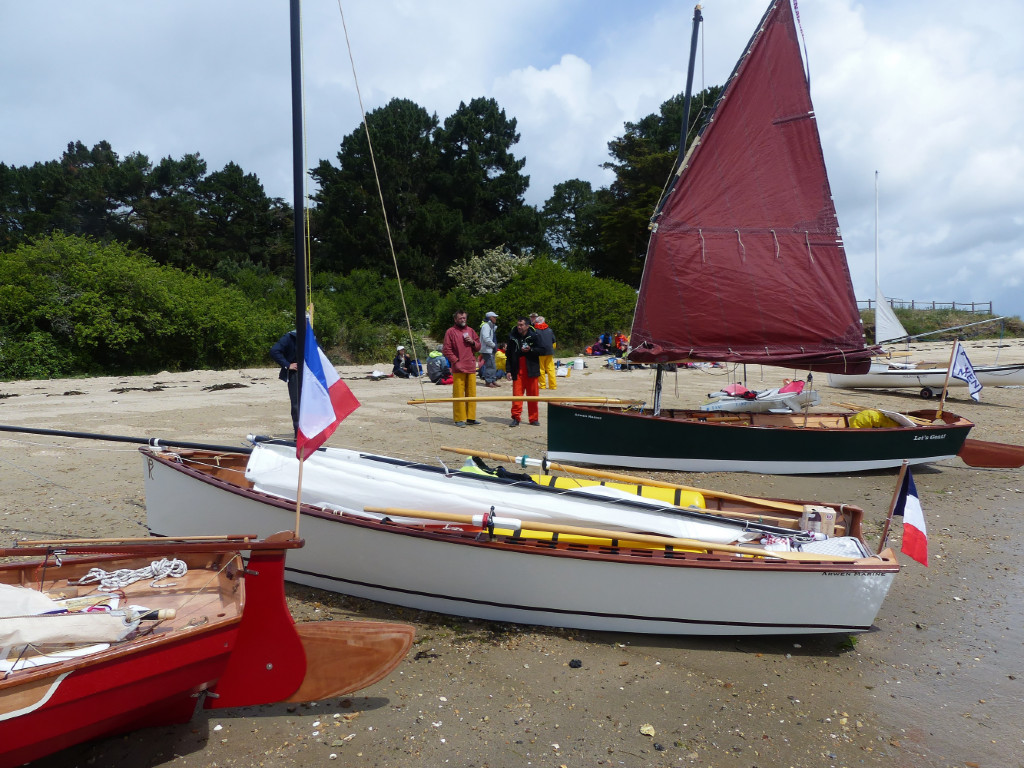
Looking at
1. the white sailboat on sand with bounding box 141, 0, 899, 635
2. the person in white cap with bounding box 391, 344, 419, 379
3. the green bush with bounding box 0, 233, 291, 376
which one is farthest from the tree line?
the white sailboat on sand with bounding box 141, 0, 899, 635

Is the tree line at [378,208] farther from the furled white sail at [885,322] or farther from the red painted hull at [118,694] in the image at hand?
the red painted hull at [118,694]

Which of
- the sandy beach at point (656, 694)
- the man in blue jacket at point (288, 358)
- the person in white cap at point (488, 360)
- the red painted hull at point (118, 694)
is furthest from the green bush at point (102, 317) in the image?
the red painted hull at point (118, 694)

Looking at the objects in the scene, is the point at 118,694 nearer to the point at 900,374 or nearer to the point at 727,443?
the point at 727,443

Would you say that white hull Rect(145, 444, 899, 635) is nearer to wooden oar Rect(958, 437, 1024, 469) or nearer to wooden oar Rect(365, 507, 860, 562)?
wooden oar Rect(365, 507, 860, 562)

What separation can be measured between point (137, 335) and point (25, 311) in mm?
3132

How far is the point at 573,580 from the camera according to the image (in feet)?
15.1

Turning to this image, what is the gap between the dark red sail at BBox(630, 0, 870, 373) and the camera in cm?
870

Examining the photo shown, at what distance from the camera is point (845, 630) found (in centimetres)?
457

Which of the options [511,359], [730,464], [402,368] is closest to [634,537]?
[730,464]

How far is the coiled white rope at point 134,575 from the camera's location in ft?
12.7

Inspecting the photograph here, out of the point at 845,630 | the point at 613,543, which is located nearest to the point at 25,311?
the point at 613,543

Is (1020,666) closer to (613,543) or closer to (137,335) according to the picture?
(613,543)

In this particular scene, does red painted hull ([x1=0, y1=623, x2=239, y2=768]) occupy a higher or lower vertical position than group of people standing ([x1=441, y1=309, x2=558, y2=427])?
lower

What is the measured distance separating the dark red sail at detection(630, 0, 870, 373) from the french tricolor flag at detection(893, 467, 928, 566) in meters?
4.07
